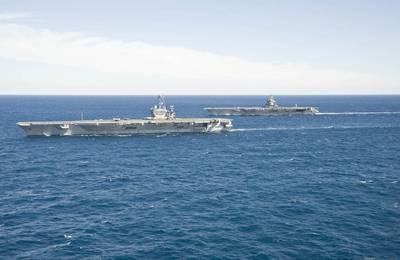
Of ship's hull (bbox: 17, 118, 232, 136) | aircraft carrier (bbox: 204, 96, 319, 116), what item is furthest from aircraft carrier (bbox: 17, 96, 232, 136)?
aircraft carrier (bbox: 204, 96, 319, 116)

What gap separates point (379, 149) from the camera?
88.4 m

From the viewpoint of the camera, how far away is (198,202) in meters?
48.5

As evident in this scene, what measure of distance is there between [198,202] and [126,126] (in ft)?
201

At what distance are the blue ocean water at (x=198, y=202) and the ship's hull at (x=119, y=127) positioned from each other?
11016mm

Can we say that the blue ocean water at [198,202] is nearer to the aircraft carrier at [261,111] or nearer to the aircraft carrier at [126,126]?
the aircraft carrier at [126,126]

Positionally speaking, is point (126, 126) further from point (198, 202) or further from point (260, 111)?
point (260, 111)

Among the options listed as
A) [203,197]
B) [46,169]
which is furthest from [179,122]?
[203,197]

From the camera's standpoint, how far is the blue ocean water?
116 feet

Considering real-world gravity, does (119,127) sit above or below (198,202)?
above

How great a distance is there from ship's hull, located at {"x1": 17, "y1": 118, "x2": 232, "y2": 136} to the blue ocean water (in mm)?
11016

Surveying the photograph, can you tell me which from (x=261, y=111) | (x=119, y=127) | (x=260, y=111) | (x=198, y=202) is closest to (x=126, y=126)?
(x=119, y=127)

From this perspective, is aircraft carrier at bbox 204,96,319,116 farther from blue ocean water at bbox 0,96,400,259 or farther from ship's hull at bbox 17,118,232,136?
blue ocean water at bbox 0,96,400,259

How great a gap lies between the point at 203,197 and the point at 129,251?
698 inches

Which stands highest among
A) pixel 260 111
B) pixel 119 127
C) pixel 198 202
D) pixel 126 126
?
pixel 260 111
